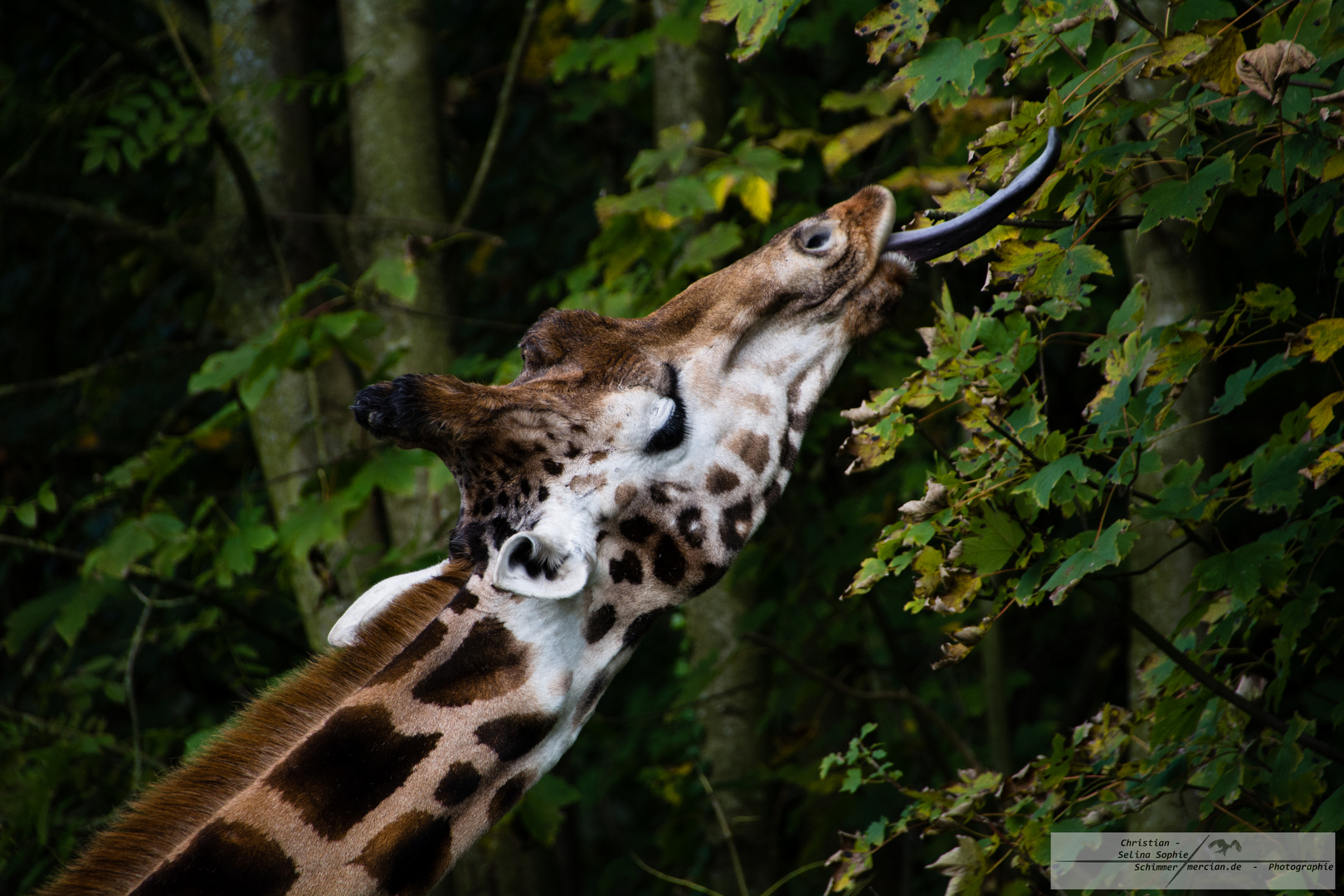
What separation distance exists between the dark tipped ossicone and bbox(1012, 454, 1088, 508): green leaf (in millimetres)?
441

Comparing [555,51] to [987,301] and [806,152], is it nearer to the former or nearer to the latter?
[806,152]

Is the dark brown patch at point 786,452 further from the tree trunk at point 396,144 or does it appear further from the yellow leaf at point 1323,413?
the tree trunk at point 396,144

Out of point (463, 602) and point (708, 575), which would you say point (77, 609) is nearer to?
point (463, 602)

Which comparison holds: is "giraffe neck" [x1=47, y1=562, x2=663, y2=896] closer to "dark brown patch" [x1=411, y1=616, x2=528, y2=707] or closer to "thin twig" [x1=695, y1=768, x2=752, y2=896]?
"dark brown patch" [x1=411, y1=616, x2=528, y2=707]

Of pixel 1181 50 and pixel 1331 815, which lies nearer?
pixel 1181 50

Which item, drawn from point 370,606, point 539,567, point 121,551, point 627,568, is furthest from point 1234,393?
point 121,551

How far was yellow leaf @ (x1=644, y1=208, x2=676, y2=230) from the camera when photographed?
3.61 meters

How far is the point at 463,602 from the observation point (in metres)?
1.87

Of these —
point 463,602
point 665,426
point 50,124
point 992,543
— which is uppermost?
point 50,124

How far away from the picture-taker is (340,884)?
1.71 metres

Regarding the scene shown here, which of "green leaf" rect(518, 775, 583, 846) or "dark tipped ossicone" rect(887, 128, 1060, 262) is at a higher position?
"dark tipped ossicone" rect(887, 128, 1060, 262)

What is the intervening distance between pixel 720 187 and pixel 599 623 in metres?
2.09

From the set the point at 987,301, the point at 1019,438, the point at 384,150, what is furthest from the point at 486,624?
the point at 987,301

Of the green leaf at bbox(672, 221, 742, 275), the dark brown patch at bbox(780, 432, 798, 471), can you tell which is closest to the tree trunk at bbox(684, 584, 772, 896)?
the green leaf at bbox(672, 221, 742, 275)
